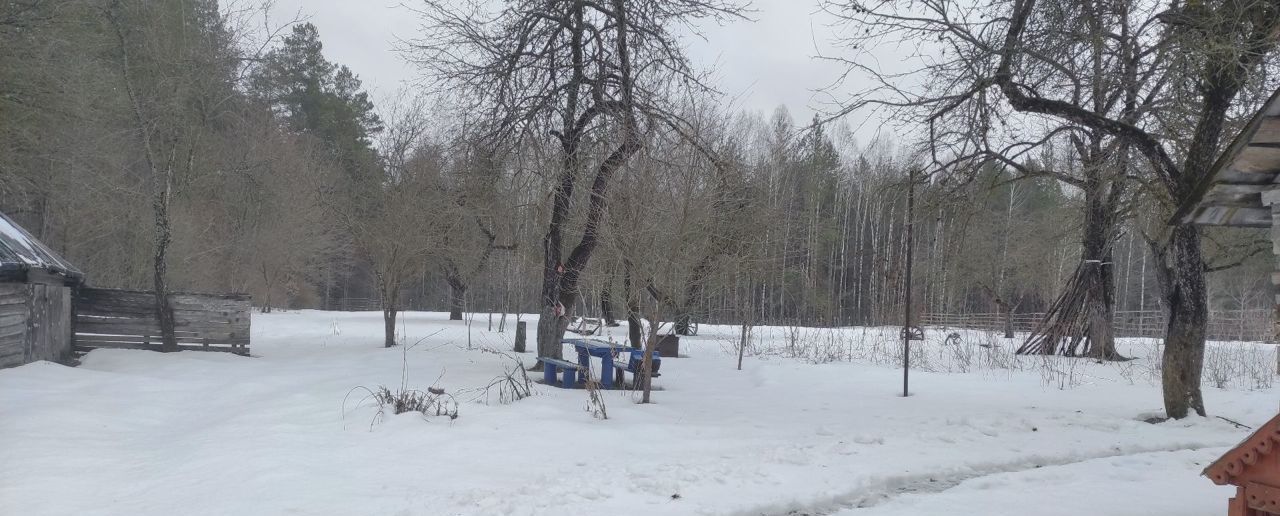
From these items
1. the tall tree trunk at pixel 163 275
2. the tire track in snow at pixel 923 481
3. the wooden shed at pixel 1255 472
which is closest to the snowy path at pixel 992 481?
the tire track in snow at pixel 923 481

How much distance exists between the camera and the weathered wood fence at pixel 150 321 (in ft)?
43.2

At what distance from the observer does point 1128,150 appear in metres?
9.41

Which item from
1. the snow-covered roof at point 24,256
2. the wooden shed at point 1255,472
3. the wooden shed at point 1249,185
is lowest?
the wooden shed at point 1255,472

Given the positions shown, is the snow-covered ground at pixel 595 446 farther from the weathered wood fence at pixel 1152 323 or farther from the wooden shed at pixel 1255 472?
the weathered wood fence at pixel 1152 323

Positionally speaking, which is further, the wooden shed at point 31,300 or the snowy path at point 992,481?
the wooden shed at point 31,300

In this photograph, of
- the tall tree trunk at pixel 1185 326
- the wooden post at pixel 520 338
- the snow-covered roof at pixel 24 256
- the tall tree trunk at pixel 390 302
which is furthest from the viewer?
the tall tree trunk at pixel 390 302

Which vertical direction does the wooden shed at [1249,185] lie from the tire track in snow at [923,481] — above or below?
above

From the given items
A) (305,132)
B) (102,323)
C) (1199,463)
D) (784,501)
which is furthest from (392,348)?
(305,132)

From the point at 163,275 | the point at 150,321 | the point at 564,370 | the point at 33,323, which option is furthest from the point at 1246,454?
the point at 150,321

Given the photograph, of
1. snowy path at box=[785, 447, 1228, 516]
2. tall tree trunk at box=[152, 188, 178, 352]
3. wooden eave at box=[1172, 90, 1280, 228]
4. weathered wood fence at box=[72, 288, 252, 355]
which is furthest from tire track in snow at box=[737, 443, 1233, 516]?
tall tree trunk at box=[152, 188, 178, 352]

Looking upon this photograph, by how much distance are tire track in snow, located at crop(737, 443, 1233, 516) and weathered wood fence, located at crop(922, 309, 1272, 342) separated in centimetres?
1448

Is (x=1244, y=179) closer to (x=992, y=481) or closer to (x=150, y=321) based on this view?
(x=992, y=481)

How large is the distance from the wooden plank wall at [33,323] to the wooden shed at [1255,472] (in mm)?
12653

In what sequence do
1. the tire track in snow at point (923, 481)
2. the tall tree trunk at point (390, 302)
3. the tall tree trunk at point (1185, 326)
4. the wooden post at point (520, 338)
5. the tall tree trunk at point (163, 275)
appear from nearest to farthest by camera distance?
the tire track in snow at point (923, 481), the tall tree trunk at point (1185, 326), the tall tree trunk at point (163, 275), the wooden post at point (520, 338), the tall tree trunk at point (390, 302)
